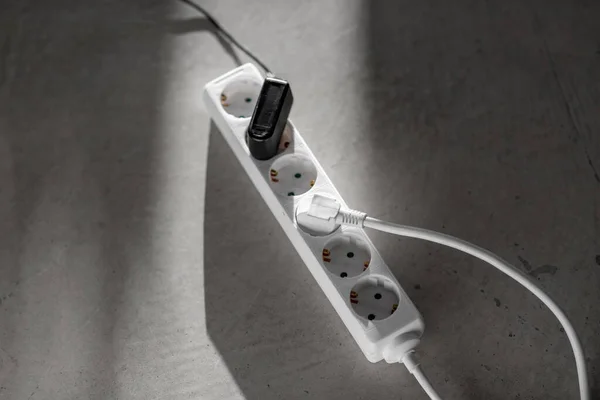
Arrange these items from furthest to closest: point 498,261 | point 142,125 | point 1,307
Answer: point 142,125
point 1,307
point 498,261

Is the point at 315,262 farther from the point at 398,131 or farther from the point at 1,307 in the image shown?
the point at 1,307

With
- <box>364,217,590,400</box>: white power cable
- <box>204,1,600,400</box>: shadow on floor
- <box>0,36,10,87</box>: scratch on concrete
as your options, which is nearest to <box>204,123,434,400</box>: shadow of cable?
<box>204,1,600,400</box>: shadow on floor

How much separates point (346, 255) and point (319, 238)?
32 millimetres

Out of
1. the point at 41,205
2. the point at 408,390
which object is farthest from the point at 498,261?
the point at 41,205

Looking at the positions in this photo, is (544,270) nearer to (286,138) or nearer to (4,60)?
(286,138)

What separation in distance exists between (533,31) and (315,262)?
424mm

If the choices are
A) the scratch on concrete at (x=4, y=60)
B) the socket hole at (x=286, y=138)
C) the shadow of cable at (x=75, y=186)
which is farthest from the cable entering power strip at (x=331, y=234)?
the scratch on concrete at (x=4, y=60)

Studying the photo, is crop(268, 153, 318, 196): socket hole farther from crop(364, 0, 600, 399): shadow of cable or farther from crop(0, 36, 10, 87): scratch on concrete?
crop(0, 36, 10, 87): scratch on concrete

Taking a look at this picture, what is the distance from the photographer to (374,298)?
80cm

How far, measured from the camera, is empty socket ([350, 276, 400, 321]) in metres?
0.79

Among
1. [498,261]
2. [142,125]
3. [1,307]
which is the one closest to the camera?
[498,261]

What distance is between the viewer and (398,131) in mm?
938

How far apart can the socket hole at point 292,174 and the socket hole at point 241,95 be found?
0.08 meters

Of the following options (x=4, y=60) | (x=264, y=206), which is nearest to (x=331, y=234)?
(x=264, y=206)
